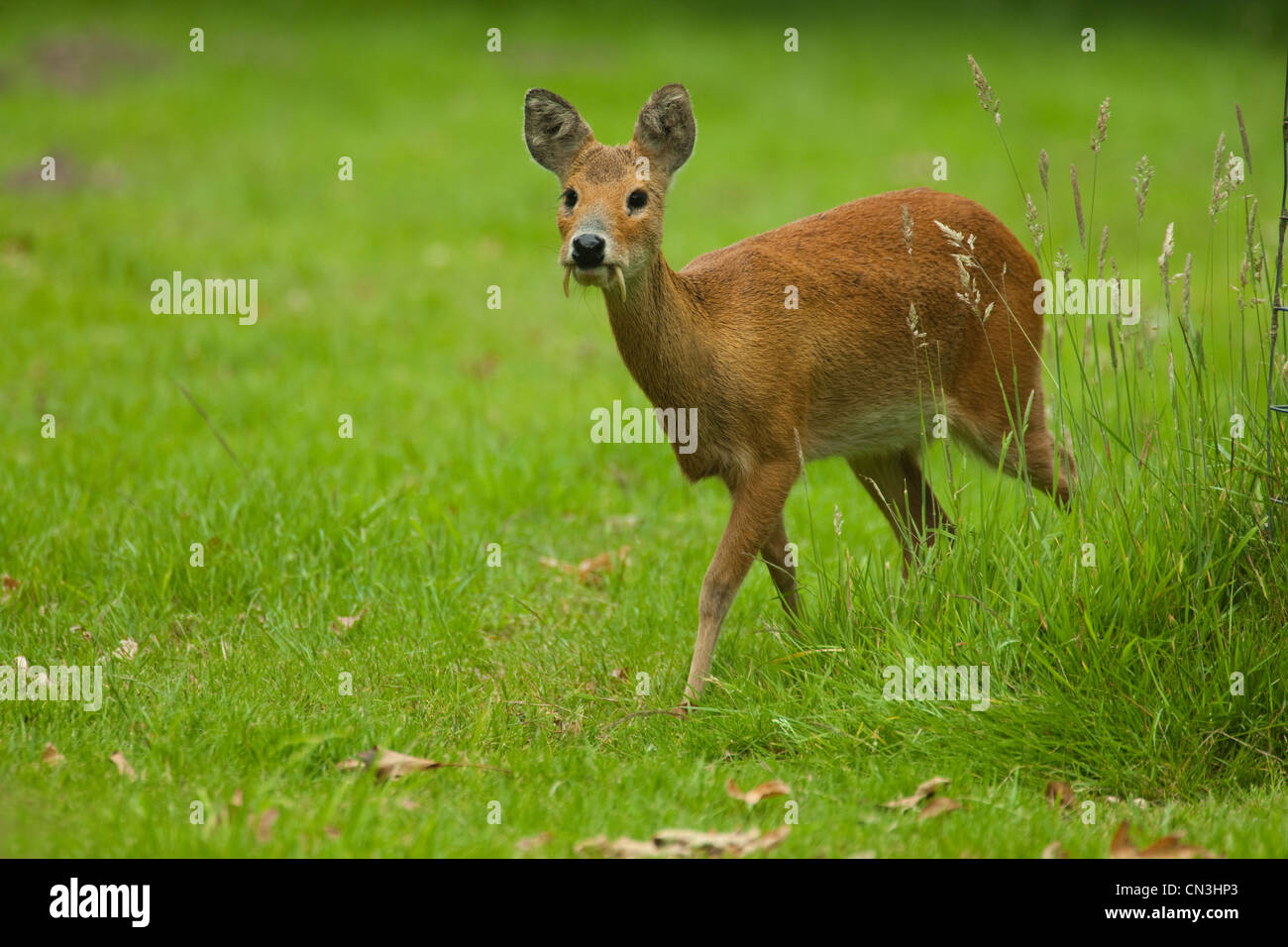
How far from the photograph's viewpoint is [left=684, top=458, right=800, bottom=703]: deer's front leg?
4668 mm

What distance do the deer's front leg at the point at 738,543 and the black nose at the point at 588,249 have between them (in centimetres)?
97

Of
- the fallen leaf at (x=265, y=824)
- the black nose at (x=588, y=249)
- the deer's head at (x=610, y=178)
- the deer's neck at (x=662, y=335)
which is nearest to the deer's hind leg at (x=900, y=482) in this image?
the deer's neck at (x=662, y=335)

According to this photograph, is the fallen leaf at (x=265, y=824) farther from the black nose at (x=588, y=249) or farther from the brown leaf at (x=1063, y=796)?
the brown leaf at (x=1063, y=796)

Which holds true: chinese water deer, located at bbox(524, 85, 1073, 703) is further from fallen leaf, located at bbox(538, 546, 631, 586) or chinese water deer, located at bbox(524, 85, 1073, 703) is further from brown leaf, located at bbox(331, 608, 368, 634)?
brown leaf, located at bbox(331, 608, 368, 634)

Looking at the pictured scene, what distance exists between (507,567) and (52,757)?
7.18 feet

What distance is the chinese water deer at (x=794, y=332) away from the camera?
466 cm

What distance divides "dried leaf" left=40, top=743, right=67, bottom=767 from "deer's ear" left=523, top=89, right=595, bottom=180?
250cm

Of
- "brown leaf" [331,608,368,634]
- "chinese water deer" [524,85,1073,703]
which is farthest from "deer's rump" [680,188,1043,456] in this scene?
"brown leaf" [331,608,368,634]

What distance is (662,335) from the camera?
4723mm

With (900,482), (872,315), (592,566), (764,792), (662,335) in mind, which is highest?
(872,315)

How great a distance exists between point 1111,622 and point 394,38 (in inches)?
627

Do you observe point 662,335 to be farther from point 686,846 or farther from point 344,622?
point 686,846

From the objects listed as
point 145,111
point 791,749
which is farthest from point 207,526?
point 145,111

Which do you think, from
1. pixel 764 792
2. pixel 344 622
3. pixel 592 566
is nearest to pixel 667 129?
pixel 592 566
